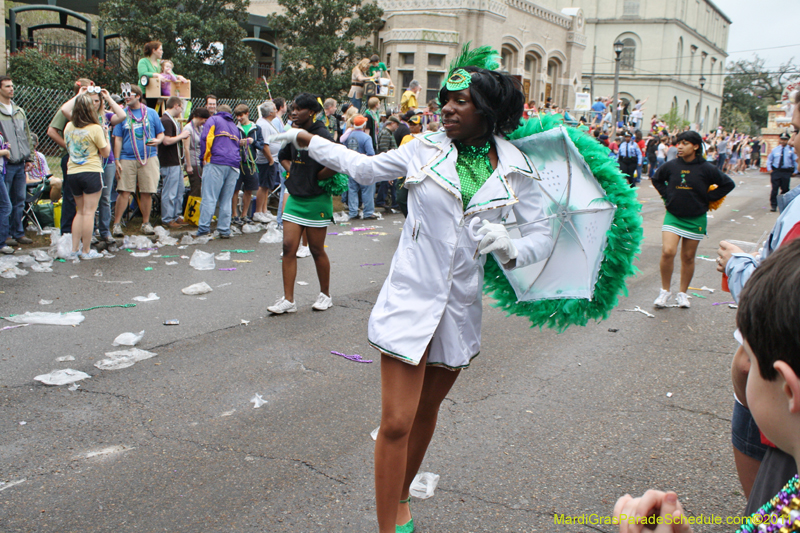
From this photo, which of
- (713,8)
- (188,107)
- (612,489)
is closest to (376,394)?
(612,489)

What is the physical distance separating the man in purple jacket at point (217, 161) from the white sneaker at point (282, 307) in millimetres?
4236

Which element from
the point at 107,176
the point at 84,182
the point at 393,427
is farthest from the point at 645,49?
the point at 393,427

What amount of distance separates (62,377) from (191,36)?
19200 mm

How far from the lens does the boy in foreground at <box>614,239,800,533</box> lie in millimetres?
1057

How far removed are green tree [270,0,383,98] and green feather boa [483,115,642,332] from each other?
2751 centimetres

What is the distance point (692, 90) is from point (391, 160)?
7735 cm

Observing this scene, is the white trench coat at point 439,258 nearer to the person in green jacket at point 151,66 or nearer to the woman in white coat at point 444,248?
the woman in white coat at point 444,248

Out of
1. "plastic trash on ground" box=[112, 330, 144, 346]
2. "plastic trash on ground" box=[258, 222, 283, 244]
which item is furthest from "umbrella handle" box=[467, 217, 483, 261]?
"plastic trash on ground" box=[258, 222, 283, 244]

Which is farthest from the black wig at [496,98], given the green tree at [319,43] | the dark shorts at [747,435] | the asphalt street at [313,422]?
the green tree at [319,43]

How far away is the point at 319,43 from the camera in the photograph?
30516 mm

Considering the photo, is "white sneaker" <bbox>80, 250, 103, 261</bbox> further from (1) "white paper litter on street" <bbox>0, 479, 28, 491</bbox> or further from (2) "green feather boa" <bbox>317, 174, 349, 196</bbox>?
(1) "white paper litter on street" <bbox>0, 479, 28, 491</bbox>

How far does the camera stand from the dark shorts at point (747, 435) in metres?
2.47

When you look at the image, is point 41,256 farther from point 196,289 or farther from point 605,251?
point 605,251

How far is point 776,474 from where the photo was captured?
1462mm
